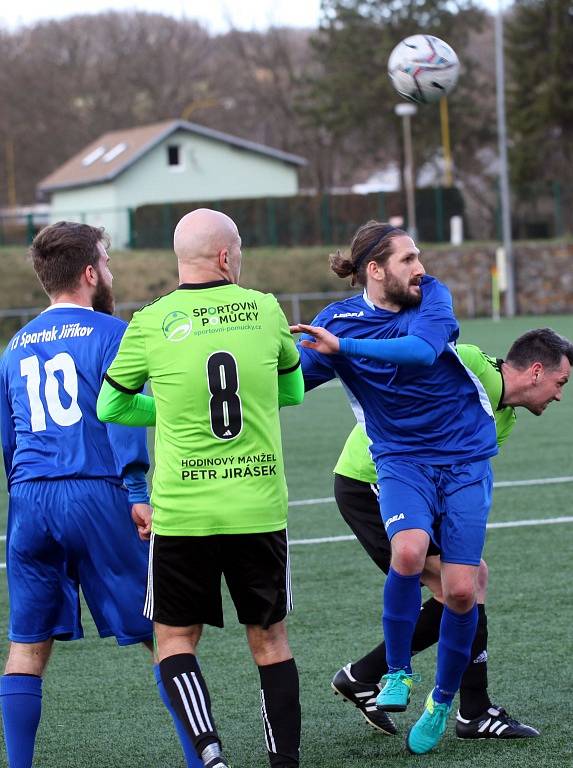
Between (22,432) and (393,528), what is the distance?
4.37 feet

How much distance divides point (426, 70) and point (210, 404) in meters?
6.02

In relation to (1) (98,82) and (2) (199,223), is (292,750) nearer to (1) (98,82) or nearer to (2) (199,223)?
(2) (199,223)

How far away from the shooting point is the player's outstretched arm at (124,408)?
397cm

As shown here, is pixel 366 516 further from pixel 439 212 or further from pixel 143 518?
pixel 439 212

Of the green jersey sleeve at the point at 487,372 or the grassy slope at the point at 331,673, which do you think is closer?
the grassy slope at the point at 331,673

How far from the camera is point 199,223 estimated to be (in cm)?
393

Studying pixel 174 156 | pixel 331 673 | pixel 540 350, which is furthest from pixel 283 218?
pixel 540 350

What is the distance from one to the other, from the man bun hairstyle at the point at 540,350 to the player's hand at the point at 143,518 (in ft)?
5.23

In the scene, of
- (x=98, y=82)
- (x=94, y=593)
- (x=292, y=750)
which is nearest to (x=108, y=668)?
(x=94, y=593)

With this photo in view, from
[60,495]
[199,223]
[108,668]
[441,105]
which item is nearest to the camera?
[199,223]

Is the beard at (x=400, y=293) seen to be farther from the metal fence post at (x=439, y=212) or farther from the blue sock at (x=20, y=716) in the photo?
the metal fence post at (x=439, y=212)

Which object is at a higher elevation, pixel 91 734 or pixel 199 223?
pixel 199 223

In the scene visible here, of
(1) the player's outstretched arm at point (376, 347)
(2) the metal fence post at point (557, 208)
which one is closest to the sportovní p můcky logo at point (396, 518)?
(1) the player's outstretched arm at point (376, 347)

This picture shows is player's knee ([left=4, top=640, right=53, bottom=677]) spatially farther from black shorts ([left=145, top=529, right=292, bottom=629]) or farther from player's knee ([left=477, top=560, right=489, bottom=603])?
player's knee ([left=477, top=560, right=489, bottom=603])
